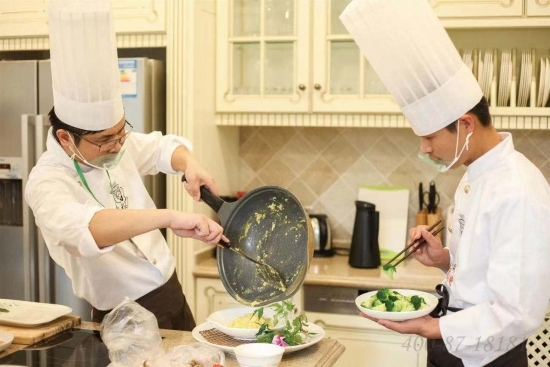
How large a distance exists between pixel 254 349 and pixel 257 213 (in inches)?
17.7

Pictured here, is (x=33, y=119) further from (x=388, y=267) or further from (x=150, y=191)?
(x=388, y=267)

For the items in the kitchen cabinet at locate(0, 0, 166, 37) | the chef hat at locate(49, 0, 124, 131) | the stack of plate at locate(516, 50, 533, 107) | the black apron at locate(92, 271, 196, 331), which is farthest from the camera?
the kitchen cabinet at locate(0, 0, 166, 37)

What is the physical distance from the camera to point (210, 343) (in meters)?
1.83

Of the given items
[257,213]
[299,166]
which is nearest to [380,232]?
[299,166]

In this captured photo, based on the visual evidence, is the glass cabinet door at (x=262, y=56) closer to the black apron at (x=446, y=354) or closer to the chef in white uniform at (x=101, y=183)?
the chef in white uniform at (x=101, y=183)

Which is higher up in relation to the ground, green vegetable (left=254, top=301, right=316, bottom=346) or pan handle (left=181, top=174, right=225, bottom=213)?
pan handle (left=181, top=174, right=225, bottom=213)

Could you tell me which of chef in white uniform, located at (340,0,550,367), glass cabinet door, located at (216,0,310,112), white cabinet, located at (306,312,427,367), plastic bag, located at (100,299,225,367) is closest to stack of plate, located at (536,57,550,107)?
glass cabinet door, located at (216,0,310,112)

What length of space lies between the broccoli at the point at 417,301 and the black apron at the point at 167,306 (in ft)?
2.57

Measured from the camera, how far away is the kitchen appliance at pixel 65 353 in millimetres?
1791

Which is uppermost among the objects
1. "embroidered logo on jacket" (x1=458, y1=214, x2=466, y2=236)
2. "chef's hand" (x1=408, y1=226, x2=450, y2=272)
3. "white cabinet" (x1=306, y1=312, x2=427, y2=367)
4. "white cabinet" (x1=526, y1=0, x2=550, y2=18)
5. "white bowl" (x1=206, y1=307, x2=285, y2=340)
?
"white cabinet" (x1=526, y1=0, x2=550, y2=18)

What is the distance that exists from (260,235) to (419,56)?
2.15ft

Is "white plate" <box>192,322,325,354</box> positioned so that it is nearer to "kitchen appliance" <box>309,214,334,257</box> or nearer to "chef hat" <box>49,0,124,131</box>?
"chef hat" <box>49,0,124,131</box>

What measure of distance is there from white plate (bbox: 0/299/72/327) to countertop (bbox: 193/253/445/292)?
3.25ft

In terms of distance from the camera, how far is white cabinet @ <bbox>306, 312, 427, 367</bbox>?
2.90 meters
